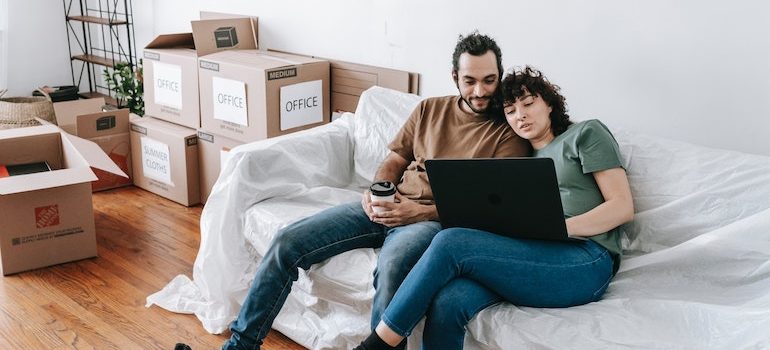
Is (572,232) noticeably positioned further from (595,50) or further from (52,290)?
(52,290)

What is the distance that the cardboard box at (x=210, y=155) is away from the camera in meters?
3.33

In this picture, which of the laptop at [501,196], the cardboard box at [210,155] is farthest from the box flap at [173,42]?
the laptop at [501,196]

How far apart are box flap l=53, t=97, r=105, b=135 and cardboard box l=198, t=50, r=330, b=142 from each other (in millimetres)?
882

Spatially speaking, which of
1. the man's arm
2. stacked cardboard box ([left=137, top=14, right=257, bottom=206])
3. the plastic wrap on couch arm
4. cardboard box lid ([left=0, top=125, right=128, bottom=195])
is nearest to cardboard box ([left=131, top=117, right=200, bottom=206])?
stacked cardboard box ([left=137, top=14, right=257, bottom=206])

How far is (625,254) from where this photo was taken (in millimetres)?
2014

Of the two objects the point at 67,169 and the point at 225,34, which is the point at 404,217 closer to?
the point at 67,169

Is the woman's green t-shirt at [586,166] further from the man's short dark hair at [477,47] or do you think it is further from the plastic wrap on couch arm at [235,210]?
the plastic wrap on couch arm at [235,210]

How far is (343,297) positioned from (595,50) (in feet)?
3.75

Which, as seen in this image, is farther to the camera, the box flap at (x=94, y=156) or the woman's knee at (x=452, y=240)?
the box flap at (x=94, y=156)

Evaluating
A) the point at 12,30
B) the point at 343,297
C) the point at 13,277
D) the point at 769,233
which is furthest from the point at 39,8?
the point at 769,233

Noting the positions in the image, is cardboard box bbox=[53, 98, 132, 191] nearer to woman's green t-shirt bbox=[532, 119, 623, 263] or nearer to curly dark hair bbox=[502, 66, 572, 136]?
curly dark hair bbox=[502, 66, 572, 136]

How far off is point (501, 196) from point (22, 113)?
2781 mm

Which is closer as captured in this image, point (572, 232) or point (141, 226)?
point (572, 232)

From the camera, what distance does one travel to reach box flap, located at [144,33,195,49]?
141 inches
